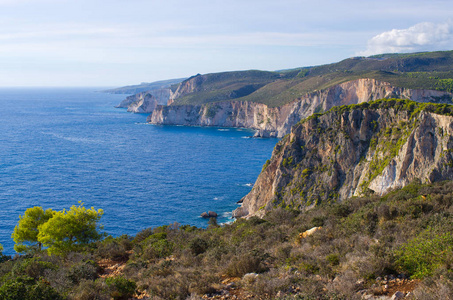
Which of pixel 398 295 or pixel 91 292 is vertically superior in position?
pixel 398 295

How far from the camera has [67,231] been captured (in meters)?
26.8

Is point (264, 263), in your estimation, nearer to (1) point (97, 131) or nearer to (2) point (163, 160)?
(2) point (163, 160)

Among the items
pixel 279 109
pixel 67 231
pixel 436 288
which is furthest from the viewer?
pixel 279 109

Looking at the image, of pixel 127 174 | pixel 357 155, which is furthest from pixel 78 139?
pixel 357 155

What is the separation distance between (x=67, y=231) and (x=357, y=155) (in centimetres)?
3531

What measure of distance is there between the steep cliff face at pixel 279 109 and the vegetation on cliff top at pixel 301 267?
95580mm

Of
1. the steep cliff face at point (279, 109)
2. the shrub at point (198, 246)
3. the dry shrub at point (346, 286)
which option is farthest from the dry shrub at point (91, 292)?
the steep cliff face at point (279, 109)

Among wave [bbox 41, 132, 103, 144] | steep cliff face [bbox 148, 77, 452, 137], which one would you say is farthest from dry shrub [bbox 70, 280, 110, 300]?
steep cliff face [bbox 148, 77, 452, 137]

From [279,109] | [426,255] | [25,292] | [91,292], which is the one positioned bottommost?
[91,292]

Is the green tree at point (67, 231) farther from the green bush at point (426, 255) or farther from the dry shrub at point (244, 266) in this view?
the green bush at point (426, 255)

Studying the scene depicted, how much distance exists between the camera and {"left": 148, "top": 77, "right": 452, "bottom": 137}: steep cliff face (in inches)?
4230

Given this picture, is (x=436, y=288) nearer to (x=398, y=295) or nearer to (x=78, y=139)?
(x=398, y=295)

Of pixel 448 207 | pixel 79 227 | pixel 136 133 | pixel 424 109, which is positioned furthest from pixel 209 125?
pixel 448 207

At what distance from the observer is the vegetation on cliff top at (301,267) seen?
1061 centimetres
